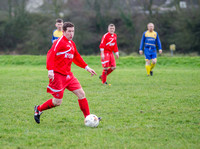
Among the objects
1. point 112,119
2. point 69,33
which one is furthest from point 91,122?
point 69,33

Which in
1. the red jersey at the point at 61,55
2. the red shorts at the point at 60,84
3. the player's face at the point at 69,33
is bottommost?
the red shorts at the point at 60,84

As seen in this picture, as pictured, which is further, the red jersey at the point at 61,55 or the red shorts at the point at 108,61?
the red shorts at the point at 108,61

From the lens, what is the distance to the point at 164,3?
33.8m

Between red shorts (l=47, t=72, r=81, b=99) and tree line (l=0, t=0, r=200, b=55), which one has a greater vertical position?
red shorts (l=47, t=72, r=81, b=99)

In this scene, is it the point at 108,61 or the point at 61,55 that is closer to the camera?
the point at 61,55

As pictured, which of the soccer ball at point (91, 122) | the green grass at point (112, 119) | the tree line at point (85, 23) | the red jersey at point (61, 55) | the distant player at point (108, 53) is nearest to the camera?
the green grass at point (112, 119)

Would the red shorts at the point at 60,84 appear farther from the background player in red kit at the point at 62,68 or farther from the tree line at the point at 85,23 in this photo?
the tree line at the point at 85,23

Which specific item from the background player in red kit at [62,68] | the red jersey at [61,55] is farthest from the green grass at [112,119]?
the red jersey at [61,55]

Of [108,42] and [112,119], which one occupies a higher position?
[108,42]

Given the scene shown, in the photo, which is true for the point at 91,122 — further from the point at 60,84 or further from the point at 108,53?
the point at 108,53

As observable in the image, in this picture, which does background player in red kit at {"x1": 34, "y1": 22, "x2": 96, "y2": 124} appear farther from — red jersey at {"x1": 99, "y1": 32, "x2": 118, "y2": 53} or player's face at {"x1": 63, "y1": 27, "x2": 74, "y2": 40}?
red jersey at {"x1": 99, "y1": 32, "x2": 118, "y2": 53}

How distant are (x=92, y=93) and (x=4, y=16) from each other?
29.3 m

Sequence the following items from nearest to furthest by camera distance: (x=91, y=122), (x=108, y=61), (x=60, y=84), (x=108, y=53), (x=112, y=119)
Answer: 1. (x=91, y=122)
2. (x=60, y=84)
3. (x=112, y=119)
4. (x=108, y=61)
5. (x=108, y=53)

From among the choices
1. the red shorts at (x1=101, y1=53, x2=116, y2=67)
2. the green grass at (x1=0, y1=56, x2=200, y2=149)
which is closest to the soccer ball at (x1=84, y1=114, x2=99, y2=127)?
the green grass at (x1=0, y1=56, x2=200, y2=149)
